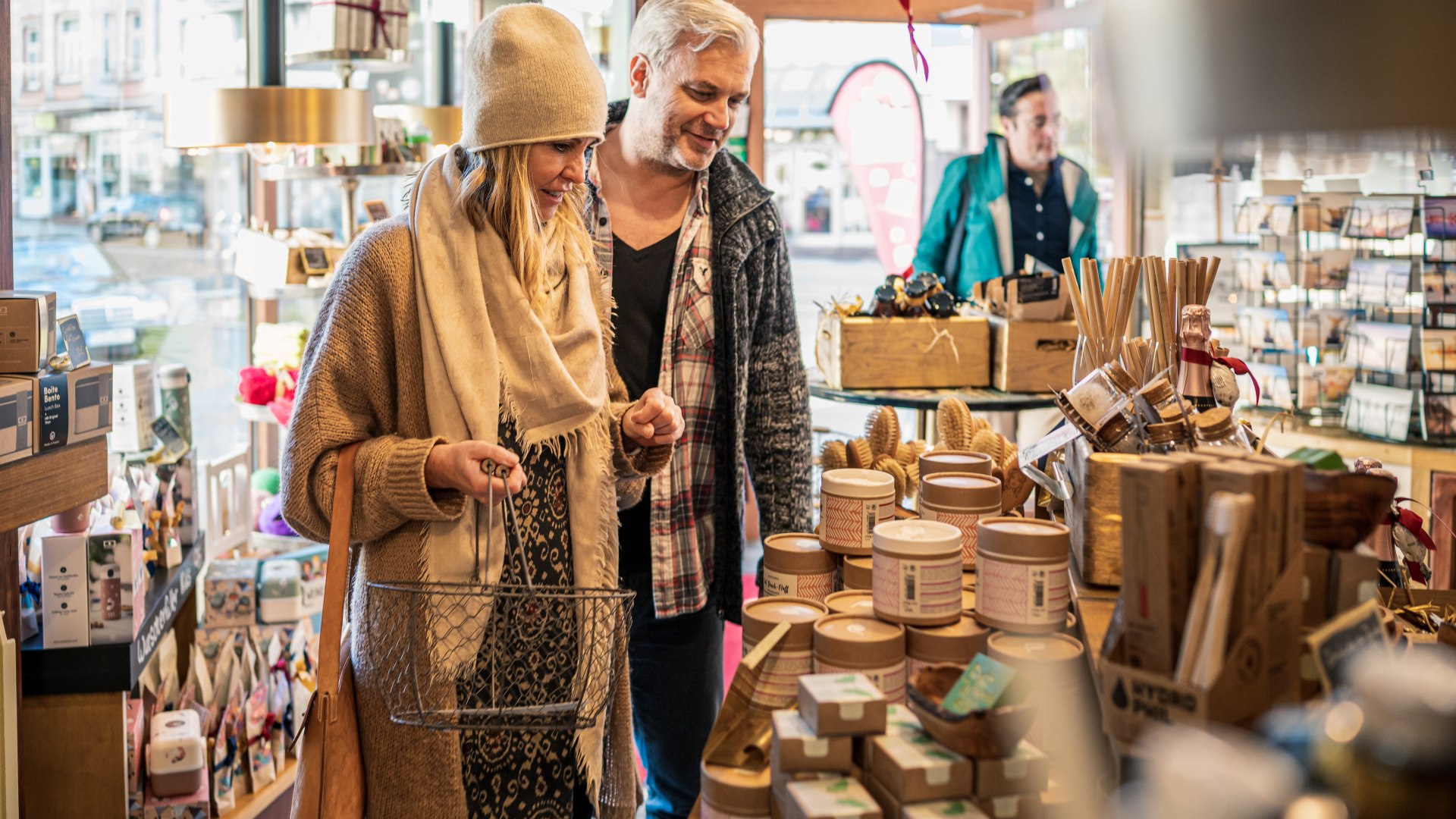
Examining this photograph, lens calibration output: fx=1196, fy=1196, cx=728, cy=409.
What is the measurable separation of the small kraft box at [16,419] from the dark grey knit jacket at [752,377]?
1.14m

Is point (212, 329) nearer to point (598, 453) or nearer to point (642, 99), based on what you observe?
point (642, 99)

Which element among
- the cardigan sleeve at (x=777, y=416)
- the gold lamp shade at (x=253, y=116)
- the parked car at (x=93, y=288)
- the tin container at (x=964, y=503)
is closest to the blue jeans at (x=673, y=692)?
the cardigan sleeve at (x=777, y=416)

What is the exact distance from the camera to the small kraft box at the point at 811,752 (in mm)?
1068

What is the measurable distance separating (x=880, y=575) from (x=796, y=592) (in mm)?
249

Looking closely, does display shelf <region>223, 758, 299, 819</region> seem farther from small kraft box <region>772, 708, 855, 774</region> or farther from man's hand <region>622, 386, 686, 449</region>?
small kraft box <region>772, 708, 855, 774</region>

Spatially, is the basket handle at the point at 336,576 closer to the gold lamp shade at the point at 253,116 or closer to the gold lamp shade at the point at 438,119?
the gold lamp shade at the point at 253,116

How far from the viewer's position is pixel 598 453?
5.96 ft

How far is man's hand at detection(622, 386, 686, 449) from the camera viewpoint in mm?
1834

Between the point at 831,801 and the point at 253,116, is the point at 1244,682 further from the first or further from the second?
the point at 253,116

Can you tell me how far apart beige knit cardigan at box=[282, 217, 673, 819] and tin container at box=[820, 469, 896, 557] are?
503 mm

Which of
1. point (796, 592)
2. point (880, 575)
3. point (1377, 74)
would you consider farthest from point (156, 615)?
point (1377, 74)

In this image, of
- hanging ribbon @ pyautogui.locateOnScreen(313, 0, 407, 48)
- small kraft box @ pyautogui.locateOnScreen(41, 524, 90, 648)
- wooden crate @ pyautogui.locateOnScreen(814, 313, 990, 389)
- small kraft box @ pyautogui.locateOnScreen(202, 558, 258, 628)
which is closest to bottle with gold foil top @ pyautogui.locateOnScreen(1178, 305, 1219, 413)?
wooden crate @ pyautogui.locateOnScreen(814, 313, 990, 389)

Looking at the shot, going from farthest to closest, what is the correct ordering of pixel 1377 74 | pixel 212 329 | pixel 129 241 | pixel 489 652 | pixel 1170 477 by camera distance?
pixel 212 329, pixel 129 241, pixel 489 652, pixel 1170 477, pixel 1377 74

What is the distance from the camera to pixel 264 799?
2.82m
